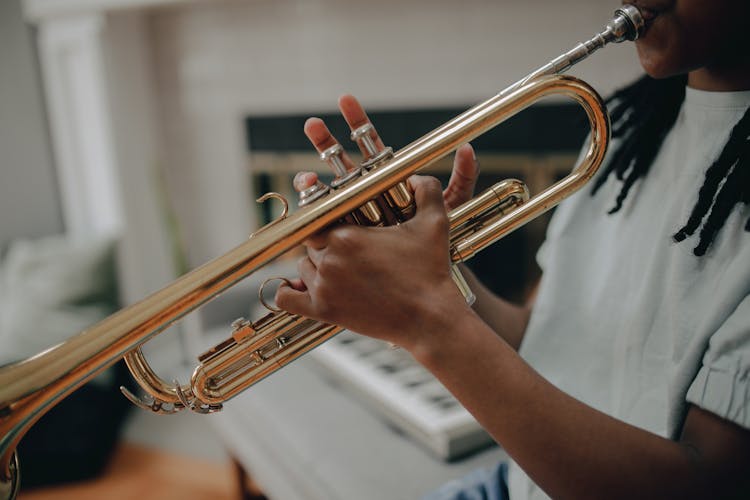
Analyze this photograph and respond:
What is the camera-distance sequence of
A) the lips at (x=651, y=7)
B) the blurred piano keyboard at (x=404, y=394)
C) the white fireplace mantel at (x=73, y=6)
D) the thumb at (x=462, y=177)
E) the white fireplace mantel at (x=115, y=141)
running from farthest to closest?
the white fireplace mantel at (x=115, y=141), the white fireplace mantel at (x=73, y=6), the blurred piano keyboard at (x=404, y=394), the thumb at (x=462, y=177), the lips at (x=651, y=7)

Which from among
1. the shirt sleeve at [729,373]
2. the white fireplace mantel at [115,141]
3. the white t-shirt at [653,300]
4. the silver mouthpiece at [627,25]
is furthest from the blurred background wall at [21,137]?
the shirt sleeve at [729,373]

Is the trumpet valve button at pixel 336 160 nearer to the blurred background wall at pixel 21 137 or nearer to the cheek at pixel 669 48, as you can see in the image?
the cheek at pixel 669 48

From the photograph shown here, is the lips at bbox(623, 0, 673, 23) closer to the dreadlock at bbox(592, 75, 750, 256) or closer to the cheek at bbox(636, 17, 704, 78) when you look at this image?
the cheek at bbox(636, 17, 704, 78)

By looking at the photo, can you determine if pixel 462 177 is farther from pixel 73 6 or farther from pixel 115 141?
pixel 73 6

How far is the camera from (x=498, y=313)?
0.82 meters

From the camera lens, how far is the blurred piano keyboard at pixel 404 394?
1.11 m

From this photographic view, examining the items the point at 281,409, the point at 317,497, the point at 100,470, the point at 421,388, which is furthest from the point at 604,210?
the point at 100,470

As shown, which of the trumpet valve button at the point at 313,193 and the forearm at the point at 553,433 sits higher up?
the trumpet valve button at the point at 313,193

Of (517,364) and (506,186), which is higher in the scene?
(506,186)

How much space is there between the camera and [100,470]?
76.5 inches

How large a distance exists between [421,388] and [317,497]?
→ 347 millimetres

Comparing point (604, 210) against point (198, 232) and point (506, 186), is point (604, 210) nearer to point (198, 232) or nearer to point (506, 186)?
point (506, 186)

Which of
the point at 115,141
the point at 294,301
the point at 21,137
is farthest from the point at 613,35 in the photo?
the point at 21,137

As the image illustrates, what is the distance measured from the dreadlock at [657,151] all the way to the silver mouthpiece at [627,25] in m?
0.15
